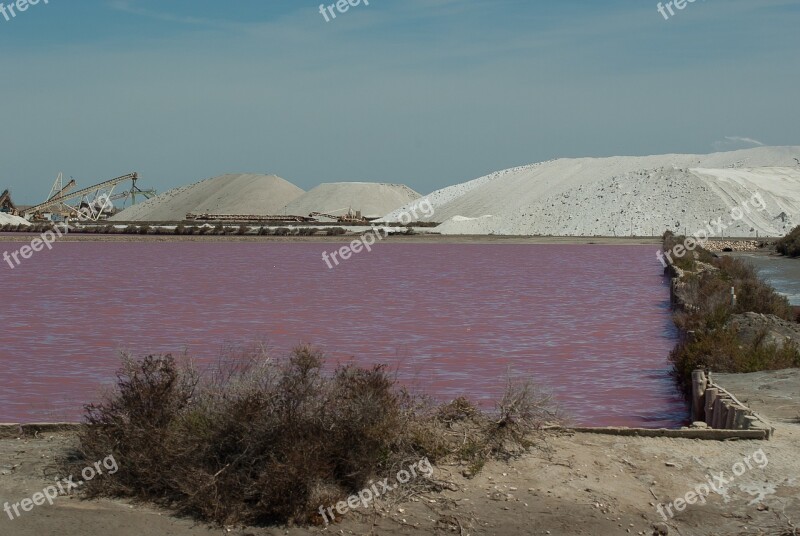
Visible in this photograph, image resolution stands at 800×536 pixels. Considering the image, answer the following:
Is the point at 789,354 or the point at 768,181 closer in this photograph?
the point at 789,354

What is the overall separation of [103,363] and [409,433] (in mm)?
8676

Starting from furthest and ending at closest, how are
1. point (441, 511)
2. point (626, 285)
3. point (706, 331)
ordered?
point (626, 285), point (706, 331), point (441, 511)

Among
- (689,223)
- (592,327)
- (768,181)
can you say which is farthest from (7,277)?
(768,181)

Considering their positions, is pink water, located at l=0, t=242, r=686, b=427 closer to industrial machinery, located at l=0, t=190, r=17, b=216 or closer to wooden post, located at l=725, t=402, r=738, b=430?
wooden post, located at l=725, t=402, r=738, b=430

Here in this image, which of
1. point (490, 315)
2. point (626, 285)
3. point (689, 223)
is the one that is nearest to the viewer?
point (490, 315)

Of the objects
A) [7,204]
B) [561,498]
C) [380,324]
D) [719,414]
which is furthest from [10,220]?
[561,498]

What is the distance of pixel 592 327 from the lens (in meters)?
21.1

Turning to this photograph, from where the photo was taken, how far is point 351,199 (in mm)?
145875

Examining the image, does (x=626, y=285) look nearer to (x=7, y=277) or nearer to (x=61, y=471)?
(x=7, y=277)
